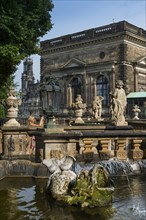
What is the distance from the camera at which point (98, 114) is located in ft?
84.9

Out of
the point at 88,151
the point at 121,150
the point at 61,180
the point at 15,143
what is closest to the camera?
the point at 61,180

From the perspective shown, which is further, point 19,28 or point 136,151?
point 19,28

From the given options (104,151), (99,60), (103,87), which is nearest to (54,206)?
(104,151)

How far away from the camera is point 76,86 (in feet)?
157

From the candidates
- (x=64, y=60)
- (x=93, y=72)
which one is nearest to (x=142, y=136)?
(x=93, y=72)

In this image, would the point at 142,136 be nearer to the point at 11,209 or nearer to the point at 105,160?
the point at 105,160

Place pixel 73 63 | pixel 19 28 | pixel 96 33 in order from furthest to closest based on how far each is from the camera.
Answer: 1. pixel 73 63
2. pixel 96 33
3. pixel 19 28

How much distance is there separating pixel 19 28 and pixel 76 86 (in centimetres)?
3305

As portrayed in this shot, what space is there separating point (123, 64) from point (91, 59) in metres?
5.26

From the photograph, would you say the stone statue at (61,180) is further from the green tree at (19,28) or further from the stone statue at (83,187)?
the green tree at (19,28)

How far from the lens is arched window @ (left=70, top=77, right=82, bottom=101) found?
47312 mm

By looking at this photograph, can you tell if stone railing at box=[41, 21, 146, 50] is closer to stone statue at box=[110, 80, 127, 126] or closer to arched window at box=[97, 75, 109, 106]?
arched window at box=[97, 75, 109, 106]

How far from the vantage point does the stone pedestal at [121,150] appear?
9.27 m

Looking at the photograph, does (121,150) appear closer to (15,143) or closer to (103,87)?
(15,143)
